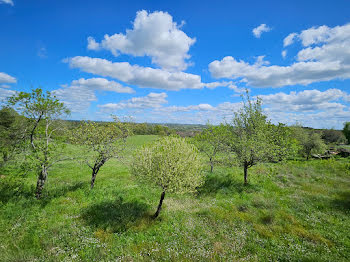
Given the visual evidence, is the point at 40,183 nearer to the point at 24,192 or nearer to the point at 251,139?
the point at 24,192

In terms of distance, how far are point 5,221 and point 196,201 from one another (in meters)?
14.9

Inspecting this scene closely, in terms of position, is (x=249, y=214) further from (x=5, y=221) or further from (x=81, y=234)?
(x=5, y=221)

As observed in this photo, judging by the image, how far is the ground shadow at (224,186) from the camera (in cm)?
1834

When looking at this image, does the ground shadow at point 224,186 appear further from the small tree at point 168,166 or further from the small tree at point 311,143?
the small tree at point 311,143

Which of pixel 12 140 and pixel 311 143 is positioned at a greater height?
pixel 12 140

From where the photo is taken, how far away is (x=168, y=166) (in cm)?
1221

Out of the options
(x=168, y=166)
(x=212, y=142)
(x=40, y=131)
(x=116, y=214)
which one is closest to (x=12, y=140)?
(x=40, y=131)

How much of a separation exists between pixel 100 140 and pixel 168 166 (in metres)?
9.01

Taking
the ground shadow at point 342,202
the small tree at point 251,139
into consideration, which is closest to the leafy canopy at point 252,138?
the small tree at point 251,139

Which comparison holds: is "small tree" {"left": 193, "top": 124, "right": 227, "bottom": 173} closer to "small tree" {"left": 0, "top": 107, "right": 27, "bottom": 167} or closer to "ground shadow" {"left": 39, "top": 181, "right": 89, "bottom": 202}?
"ground shadow" {"left": 39, "top": 181, "right": 89, "bottom": 202}

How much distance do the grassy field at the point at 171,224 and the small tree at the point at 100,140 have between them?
3220 millimetres

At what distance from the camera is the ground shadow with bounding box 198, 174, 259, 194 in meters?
18.3

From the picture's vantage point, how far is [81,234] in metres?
10.5

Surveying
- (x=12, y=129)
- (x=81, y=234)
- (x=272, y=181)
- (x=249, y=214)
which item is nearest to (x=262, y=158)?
(x=272, y=181)
